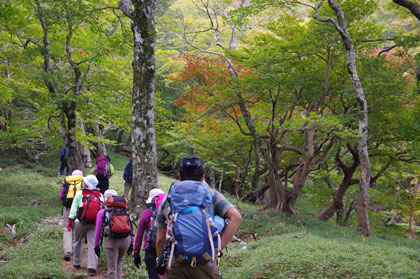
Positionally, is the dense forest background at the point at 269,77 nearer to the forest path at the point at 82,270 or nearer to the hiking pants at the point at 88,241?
the forest path at the point at 82,270

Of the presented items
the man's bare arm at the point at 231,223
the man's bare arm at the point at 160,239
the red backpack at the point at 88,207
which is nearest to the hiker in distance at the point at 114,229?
the red backpack at the point at 88,207

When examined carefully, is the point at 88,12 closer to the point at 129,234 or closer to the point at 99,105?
the point at 99,105

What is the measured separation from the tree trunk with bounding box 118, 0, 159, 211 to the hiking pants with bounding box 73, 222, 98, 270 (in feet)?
5.73

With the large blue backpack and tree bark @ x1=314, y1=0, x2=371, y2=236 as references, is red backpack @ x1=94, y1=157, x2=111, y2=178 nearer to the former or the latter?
the large blue backpack

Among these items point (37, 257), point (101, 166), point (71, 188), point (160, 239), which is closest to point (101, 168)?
point (101, 166)

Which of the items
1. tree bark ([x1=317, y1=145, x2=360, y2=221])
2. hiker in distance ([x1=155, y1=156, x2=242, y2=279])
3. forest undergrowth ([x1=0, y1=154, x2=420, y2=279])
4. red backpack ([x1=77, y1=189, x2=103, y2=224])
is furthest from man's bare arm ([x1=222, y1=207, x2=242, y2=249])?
tree bark ([x1=317, y1=145, x2=360, y2=221])

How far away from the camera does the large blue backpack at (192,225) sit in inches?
118

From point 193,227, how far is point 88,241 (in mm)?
4200

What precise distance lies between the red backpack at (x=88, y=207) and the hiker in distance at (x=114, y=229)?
704mm

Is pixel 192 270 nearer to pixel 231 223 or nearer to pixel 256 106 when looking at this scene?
pixel 231 223

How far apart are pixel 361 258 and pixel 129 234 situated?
15.5ft

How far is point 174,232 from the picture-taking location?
3.04m

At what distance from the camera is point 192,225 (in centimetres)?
303

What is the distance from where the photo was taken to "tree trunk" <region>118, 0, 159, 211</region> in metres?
8.07
